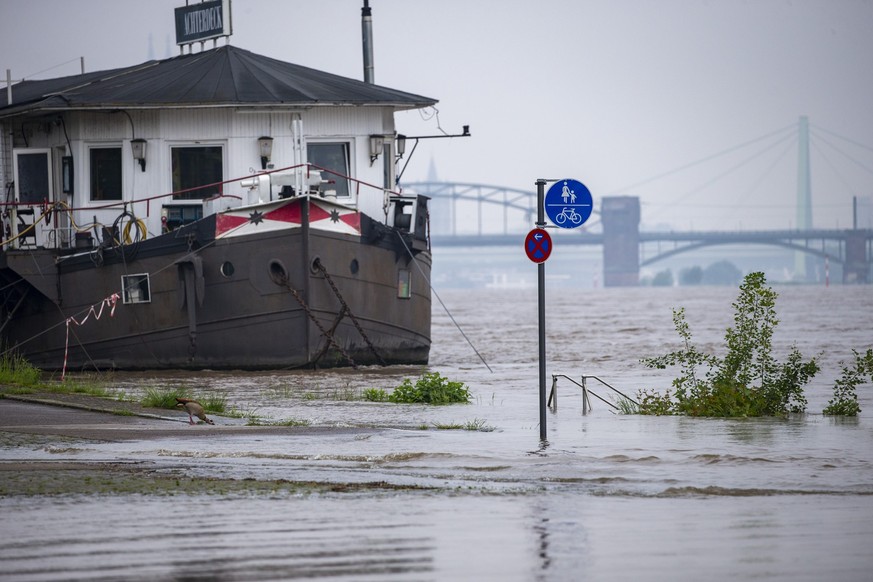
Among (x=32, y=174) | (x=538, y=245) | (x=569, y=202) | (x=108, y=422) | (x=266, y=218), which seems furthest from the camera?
(x=32, y=174)

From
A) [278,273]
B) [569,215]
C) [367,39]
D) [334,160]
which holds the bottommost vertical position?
[278,273]

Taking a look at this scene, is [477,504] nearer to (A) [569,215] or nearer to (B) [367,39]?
(A) [569,215]

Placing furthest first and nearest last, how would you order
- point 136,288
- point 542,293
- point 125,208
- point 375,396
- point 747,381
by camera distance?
point 125,208
point 136,288
point 375,396
point 747,381
point 542,293

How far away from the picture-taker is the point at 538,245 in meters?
13.5

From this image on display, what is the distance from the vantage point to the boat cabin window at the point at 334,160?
27953 millimetres

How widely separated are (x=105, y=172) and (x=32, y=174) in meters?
2.10

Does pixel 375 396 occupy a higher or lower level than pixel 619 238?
lower

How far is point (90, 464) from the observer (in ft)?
38.1

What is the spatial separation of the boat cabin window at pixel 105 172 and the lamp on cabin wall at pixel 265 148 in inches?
115

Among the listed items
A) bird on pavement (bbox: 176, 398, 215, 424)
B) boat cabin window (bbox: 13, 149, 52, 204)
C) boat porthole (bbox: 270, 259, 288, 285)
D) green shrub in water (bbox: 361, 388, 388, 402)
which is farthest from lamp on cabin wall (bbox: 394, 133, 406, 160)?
bird on pavement (bbox: 176, 398, 215, 424)

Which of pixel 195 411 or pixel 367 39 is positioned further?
pixel 367 39

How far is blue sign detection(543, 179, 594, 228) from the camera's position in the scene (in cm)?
1395

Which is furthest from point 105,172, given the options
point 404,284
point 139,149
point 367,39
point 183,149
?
point 367,39

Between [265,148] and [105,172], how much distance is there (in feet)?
11.0
